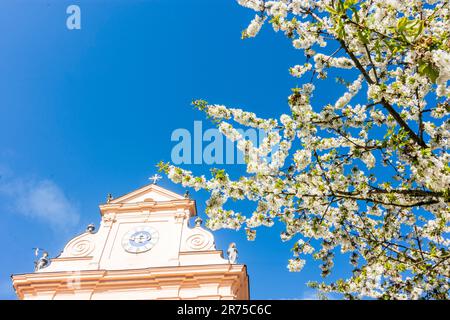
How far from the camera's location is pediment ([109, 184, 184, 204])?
66.2 ft

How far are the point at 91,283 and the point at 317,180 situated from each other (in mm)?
13242

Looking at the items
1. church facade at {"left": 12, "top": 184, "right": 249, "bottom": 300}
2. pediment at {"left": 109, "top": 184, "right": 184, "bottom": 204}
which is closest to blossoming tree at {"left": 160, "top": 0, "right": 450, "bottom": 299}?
church facade at {"left": 12, "top": 184, "right": 249, "bottom": 300}

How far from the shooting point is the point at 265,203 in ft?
21.6

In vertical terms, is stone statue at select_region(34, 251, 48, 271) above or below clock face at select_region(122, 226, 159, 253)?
below

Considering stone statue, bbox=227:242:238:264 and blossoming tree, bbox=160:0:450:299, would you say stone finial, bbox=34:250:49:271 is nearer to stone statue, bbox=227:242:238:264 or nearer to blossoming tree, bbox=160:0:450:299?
stone statue, bbox=227:242:238:264

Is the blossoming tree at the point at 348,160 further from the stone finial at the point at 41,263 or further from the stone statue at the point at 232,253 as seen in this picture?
the stone finial at the point at 41,263

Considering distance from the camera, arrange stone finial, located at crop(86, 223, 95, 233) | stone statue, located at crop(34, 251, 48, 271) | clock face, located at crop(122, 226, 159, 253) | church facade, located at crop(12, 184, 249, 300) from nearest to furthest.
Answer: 1. church facade, located at crop(12, 184, 249, 300)
2. stone statue, located at crop(34, 251, 48, 271)
3. clock face, located at crop(122, 226, 159, 253)
4. stone finial, located at crop(86, 223, 95, 233)

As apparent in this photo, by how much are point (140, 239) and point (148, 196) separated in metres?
3.08

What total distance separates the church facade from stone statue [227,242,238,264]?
0.78 feet

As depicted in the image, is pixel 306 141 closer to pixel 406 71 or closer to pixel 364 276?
pixel 406 71

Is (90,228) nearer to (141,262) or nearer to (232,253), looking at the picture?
(141,262)

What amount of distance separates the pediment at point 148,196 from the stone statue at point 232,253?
4308mm

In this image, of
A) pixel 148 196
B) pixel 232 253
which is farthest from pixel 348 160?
pixel 148 196
